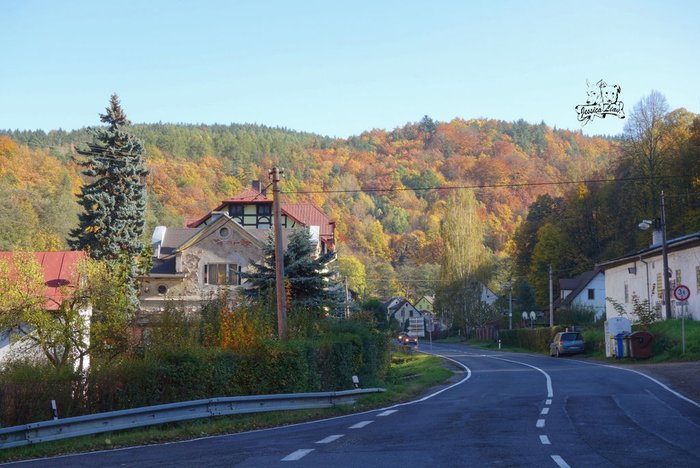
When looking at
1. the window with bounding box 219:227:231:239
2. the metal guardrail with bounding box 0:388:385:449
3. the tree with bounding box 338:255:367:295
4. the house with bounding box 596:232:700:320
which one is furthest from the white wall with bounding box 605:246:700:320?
the tree with bounding box 338:255:367:295

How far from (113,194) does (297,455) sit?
4105 cm

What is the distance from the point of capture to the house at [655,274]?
1806 inches

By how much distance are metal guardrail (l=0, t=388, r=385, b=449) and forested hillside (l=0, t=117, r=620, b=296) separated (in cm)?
6791

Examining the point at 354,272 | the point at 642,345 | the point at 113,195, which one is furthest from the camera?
the point at 354,272

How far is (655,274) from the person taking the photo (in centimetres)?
5228

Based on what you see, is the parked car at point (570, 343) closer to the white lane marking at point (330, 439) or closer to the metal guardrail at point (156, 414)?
the metal guardrail at point (156, 414)

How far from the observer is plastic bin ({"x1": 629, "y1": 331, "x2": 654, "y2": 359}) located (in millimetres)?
41941

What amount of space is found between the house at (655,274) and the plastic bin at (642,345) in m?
4.89

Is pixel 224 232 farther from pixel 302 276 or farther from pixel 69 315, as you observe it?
pixel 69 315

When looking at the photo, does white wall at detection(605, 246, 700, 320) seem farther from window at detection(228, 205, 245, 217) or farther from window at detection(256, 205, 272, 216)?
window at detection(228, 205, 245, 217)

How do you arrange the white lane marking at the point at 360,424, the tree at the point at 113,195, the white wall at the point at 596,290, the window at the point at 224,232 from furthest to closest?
the white wall at the point at 596,290 → the window at the point at 224,232 → the tree at the point at 113,195 → the white lane marking at the point at 360,424

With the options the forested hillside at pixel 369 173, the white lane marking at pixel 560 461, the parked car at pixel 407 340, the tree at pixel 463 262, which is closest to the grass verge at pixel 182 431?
the white lane marking at pixel 560 461

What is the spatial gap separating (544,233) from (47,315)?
77485 mm

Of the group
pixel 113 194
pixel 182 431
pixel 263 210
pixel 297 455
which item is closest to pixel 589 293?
pixel 263 210
